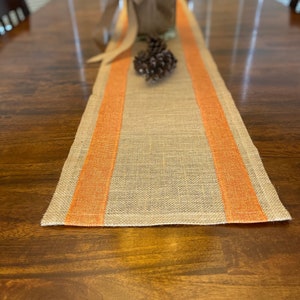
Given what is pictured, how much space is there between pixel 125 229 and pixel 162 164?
0.12 metres

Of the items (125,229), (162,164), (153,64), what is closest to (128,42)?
(153,64)

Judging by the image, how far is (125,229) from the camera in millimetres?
331

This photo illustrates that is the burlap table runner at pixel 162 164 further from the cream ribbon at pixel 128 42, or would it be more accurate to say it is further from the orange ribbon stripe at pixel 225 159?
the cream ribbon at pixel 128 42

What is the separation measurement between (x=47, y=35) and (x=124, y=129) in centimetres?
63

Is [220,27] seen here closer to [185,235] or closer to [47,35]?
[47,35]

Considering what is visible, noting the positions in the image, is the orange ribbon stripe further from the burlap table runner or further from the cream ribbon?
the cream ribbon

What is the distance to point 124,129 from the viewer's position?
1.63 ft

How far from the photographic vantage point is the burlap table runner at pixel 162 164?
345 mm

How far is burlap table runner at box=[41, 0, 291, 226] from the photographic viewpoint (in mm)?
345

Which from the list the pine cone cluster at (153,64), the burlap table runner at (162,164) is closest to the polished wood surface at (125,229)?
the burlap table runner at (162,164)

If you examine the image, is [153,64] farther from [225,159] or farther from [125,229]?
[125,229]

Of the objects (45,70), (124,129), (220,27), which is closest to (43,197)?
(124,129)

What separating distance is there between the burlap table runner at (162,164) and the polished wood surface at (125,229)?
0.02 m

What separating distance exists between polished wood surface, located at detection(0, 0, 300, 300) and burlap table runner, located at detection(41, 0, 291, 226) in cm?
2
